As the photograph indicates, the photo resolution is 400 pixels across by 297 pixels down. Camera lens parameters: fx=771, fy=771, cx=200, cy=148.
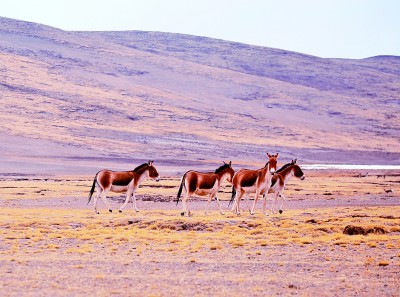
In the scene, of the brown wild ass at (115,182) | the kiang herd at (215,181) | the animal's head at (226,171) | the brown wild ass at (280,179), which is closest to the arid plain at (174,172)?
the brown wild ass at (115,182)

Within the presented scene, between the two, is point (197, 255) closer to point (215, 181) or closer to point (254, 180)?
point (254, 180)

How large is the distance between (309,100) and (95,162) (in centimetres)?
9095

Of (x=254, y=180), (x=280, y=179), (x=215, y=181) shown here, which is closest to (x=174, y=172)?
(x=280, y=179)

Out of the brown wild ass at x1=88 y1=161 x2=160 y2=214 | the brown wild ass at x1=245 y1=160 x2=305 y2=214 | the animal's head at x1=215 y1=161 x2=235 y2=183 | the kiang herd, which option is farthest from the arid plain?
the animal's head at x1=215 y1=161 x2=235 y2=183

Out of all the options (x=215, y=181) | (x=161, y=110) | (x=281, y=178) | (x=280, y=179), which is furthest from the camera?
(x=161, y=110)

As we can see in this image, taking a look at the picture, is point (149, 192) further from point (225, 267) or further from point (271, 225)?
point (225, 267)

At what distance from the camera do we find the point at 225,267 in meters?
16.5

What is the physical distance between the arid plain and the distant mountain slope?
0.48 m

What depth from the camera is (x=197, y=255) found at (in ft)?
60.1

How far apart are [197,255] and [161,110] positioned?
120496 mm

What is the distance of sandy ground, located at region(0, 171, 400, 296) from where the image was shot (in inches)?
545

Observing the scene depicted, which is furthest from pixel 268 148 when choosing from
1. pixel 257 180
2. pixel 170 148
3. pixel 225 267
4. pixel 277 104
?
pixel 225 267

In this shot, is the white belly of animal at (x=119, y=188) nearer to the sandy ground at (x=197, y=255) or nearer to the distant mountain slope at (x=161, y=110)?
the sandy ground at (x=197, y=255)

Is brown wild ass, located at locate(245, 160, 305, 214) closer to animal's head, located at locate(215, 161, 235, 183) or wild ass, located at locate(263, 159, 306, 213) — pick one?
wild ass, located at locate(263, 159, 306, 213)
